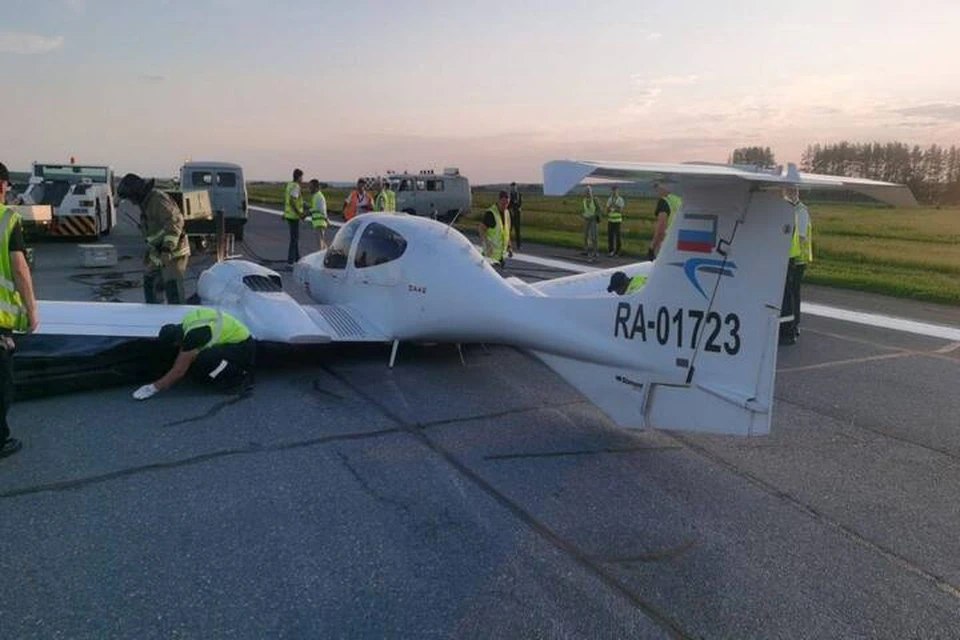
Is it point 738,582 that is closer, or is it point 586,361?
point 738,582

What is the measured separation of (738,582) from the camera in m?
3.70

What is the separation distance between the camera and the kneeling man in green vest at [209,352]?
646 centimetres

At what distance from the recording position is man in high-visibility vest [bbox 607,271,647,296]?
319 inches

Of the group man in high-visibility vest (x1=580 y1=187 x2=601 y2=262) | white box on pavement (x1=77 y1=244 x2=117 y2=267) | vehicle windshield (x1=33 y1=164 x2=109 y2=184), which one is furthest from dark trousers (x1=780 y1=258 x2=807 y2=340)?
vehicle windshield (x1=33 y1=164 x2=109 y2=184)

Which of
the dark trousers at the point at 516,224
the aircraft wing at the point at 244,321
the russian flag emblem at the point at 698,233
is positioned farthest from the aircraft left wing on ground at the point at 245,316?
the dark trousers at the point at 516,224

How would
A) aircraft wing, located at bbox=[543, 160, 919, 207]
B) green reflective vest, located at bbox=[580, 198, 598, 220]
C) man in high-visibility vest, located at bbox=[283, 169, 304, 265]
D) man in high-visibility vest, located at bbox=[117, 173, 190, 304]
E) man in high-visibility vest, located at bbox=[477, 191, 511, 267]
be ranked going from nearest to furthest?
aircraft wing, located at bbox=[543, 160, 919, 207] → man in high-visibility vest, located at bbox=[117, 173, 190, 304] → man in high-visibility vest, located at bbox=[477, 191, 511, 267] → man in high-visibility vest, located at bbox=[283, 169, 304, 265] → green reflective vest, located at bbox=[580, 198, 598, 220]

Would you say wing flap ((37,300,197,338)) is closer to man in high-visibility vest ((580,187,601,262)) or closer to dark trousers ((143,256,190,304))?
dark trousers ((143,256,190,304))

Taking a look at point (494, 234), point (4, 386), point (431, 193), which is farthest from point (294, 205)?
point (431, 193)

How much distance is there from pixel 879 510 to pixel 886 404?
2820 millimetres

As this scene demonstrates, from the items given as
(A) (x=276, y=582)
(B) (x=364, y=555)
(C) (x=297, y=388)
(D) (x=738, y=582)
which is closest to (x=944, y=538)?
(D) (x=738, y=582)

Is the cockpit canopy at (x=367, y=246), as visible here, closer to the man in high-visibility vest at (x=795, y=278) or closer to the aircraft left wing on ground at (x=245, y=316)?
the aircraft left wing on ground at (x=245, y=316)

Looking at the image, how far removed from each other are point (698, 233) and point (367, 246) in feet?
14.8

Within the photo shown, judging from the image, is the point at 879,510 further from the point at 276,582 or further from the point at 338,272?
the point at 338,272

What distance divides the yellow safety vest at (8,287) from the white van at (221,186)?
17.6 meters
